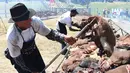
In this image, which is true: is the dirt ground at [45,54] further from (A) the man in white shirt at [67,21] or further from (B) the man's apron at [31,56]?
(B) the man's apron at [31,56]

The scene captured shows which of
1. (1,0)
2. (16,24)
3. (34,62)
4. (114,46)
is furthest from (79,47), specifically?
(1,0)

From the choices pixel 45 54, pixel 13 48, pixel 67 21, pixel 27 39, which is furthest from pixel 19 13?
pixel 45 54

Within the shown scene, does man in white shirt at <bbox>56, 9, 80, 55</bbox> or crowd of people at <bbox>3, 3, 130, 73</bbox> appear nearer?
crowd of people at <bbox>3, 3, 130, 73</bbox>

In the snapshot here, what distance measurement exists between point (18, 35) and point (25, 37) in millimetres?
228

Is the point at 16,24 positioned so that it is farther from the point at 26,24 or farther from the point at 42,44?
the point at 42,44

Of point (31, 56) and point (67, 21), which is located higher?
point (31, 56)

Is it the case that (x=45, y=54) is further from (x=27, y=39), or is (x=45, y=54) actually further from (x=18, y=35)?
(x=18, y=35)

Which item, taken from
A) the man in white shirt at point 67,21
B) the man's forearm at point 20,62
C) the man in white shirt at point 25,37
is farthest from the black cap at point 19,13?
the man in white shirt at point 67,21

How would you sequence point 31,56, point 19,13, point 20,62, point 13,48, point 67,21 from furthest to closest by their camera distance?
1. point 67,21
2. point 31,56
3. point 20,62
4. point 13,48
5. point 19,13

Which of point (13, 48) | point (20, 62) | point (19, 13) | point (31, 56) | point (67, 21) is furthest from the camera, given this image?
point (67, 21)

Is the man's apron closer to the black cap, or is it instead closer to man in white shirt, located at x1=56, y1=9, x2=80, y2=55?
the black cap

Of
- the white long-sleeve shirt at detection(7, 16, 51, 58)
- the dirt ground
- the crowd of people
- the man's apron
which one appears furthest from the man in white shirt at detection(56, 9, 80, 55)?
the white long-sleeve shirt at detection(7, 16, 51, 58)

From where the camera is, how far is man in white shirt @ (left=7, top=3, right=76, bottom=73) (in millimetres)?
4418

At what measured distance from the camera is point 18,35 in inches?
181
